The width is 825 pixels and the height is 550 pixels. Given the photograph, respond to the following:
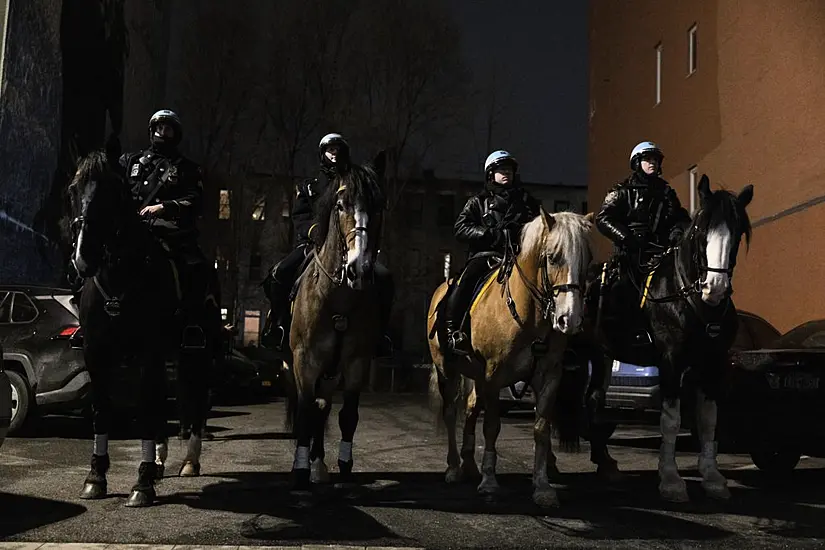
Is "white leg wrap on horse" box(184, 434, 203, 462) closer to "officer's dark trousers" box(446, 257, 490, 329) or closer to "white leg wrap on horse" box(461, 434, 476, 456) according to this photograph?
"white leg wrap on horse" box(461, 434, 476, 456)

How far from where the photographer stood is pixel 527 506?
24.2 feet

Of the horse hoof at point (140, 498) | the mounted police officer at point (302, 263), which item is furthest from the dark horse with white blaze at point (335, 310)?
the horse hoof at point (140, 498)

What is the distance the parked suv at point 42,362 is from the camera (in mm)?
11281

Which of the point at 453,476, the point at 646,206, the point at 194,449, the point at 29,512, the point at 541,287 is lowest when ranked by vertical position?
the point at 29,512

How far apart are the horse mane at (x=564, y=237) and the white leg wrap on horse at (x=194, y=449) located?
12.9 ft

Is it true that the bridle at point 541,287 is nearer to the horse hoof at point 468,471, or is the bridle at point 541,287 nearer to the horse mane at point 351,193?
the horse mane at point 351,193

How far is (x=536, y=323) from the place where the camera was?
298 inches

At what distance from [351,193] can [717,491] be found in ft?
13.7

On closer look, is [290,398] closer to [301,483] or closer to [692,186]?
→ [301,483]

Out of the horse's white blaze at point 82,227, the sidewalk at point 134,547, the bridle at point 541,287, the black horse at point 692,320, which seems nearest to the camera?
the sidewalk at point 134,547

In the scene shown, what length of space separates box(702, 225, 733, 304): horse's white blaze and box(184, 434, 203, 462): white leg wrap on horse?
201 inches

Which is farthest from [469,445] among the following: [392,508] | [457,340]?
[392,508]

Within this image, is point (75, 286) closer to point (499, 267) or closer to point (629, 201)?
point (499, 267)

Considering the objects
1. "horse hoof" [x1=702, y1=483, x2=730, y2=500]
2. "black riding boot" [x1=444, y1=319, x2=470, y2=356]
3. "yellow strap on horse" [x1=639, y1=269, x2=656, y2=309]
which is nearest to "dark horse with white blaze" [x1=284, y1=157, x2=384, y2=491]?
"black riding boot" [x1=444, y1=319, x2=470, y2=356]
